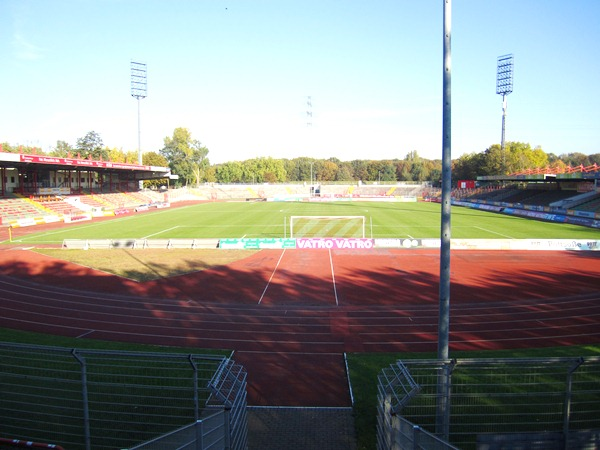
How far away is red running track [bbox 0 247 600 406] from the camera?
13609 mm

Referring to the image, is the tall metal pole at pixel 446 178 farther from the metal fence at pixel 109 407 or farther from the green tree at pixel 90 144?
the green tree at pixel 90 144

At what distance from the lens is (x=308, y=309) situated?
59.8 ft

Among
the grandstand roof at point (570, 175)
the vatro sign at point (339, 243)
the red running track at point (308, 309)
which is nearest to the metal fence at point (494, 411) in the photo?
the red running track at point (308, 309)

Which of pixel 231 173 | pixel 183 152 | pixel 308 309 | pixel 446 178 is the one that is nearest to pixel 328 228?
pixel 308 309

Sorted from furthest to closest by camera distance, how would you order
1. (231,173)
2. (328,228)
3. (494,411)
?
1. (231,173)
2. (328,228)
3. (494,411)

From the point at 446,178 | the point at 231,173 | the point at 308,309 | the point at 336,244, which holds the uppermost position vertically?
the point at 231,173

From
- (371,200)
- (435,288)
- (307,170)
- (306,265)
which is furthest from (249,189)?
(435,288)

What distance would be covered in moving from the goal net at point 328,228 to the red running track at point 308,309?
1039cm

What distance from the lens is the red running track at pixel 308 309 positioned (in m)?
13.6

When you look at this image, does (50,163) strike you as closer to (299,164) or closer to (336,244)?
(336,244)

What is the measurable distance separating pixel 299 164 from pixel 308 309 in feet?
492

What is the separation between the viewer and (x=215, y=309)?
60.0ft

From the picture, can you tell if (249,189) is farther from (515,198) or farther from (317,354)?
(317,354)

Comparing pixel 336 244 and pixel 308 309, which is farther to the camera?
pixel 336 244
